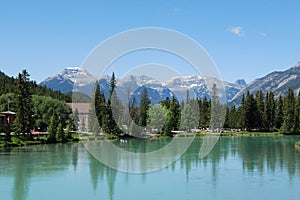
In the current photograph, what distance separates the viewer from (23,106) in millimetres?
Result: 49719

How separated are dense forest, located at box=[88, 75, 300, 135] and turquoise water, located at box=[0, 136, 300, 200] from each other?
28.4 meters

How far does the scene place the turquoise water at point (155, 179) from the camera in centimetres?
2096

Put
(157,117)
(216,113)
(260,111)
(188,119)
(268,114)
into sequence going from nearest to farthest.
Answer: (157,117), (188,119), (268,114), (260,111), (216,113)

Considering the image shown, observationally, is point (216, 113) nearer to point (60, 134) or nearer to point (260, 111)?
point (260, 111)

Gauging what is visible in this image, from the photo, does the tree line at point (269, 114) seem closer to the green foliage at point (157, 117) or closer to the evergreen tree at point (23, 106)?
the green foliage at point (157, 117)

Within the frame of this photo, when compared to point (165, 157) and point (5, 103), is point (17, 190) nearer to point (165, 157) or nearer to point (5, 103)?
point (165, 157)

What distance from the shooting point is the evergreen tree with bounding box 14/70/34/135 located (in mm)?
48219

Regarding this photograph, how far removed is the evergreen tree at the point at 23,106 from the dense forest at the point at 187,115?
434 inches

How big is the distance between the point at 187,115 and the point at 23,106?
3197 cm

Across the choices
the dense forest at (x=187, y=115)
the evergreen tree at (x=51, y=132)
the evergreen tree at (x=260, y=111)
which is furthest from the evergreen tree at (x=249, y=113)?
the evergreen tree at (x=51, y=132)

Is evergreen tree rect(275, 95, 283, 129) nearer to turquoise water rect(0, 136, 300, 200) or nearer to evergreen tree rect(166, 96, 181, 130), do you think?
evergreen tree rect(166, 96, 181, 130)

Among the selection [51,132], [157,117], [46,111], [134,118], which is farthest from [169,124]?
[51,132]

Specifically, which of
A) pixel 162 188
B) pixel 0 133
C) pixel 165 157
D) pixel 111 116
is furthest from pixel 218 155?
pixel 111 116

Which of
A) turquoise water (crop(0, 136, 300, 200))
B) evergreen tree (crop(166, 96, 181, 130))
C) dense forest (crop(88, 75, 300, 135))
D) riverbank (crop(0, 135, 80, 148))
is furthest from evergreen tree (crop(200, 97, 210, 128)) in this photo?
turquoise water (crop(0, 136, 300, 200))
